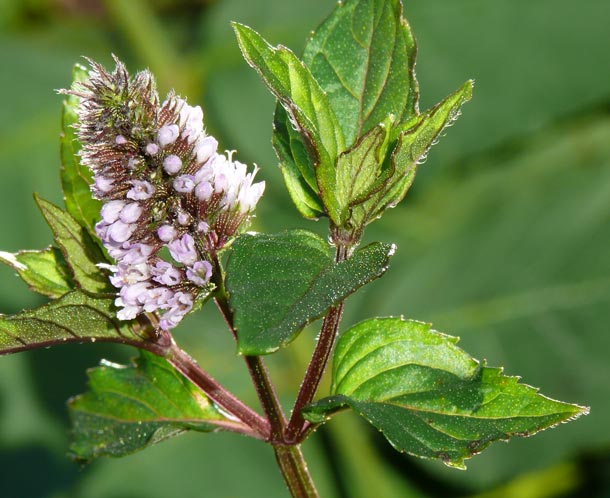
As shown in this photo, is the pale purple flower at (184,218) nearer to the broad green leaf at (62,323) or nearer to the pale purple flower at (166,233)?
the pale purple flower at (166,233)

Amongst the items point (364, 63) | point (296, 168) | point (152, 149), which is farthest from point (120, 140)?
point (364, 63)

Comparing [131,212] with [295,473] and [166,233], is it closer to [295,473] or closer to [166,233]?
[166,233]

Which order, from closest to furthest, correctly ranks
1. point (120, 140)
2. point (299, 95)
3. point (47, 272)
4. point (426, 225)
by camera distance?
point (120, 140)
point (299, 95)
point (47, 272)
point (426, 225)

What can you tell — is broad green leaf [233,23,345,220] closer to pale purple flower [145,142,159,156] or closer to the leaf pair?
the leaf pair

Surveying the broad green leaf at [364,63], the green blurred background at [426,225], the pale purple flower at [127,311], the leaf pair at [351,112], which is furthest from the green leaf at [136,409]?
the green blurred background at [426,225]

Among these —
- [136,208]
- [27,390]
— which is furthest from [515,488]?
[136,208]

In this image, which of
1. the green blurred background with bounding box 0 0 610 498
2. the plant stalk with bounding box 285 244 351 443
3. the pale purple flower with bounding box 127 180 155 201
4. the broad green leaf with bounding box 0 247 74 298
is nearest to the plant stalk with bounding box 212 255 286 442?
the plant stalk with bounding box 285 244 351 443

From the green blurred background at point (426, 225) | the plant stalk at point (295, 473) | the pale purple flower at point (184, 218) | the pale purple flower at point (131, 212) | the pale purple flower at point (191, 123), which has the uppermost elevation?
the green blurred background at point (426, 225)
